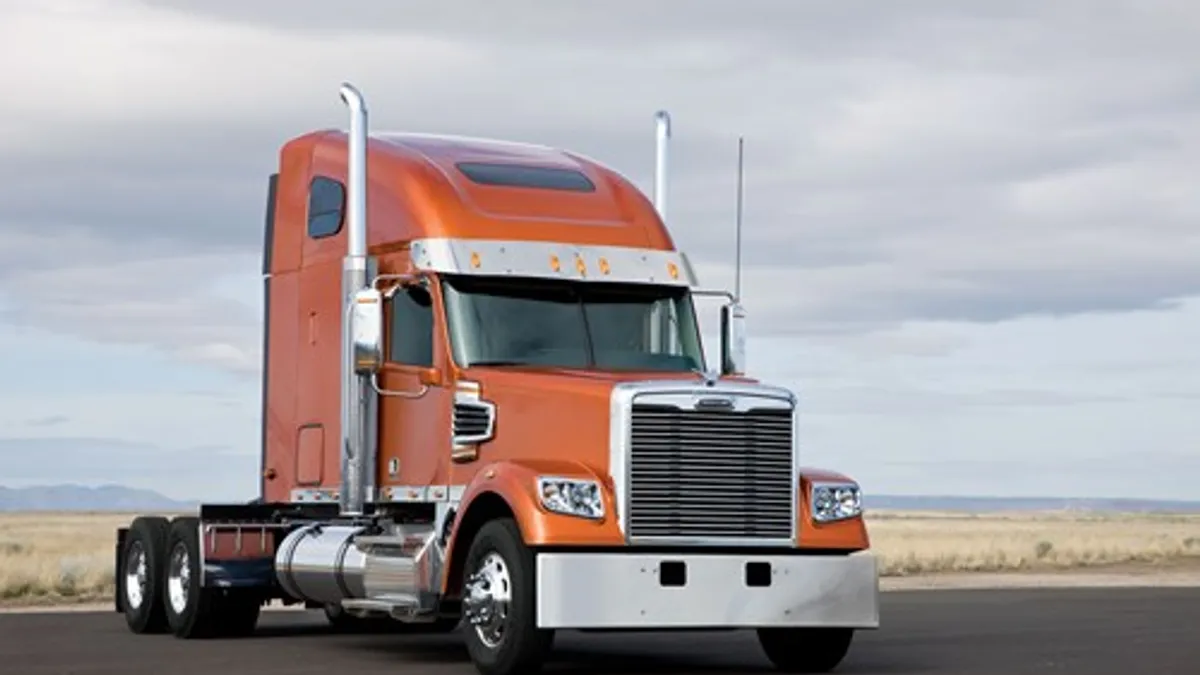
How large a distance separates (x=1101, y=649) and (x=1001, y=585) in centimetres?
1742

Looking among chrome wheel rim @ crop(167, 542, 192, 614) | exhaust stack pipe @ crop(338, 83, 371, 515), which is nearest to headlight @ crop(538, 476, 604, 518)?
exhaust stack pipe @ crop(338, 83, 371, 515)

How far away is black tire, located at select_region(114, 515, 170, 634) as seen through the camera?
70.9 feet

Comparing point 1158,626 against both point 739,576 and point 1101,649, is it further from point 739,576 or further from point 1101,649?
point 739,576

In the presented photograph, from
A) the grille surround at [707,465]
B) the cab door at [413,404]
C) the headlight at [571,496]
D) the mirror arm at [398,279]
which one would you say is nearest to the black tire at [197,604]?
the cab door at [413,404]

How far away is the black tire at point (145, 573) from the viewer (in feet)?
70.9

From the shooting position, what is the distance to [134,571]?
22.3 metres

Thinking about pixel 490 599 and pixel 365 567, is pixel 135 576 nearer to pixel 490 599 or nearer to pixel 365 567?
pixel 365 567

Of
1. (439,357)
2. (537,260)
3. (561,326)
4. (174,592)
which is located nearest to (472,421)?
(439,357)

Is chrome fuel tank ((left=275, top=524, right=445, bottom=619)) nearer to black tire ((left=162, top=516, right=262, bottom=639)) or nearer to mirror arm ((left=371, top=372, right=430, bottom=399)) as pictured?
black tire ((left=162, top=516, right=262, bottom=639))

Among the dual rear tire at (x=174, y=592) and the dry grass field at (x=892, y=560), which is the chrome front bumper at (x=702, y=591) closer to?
the dual rear tire at (x=174, y=592)

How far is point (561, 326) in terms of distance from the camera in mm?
17828

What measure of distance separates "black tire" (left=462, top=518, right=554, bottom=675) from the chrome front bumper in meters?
0.19

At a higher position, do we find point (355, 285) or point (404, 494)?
point (355, 285)

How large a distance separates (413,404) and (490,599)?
8.20ft
